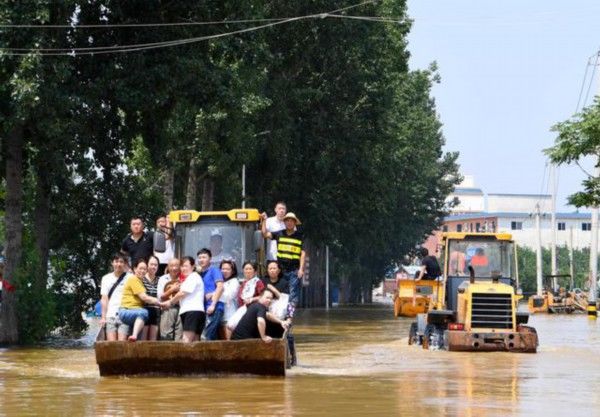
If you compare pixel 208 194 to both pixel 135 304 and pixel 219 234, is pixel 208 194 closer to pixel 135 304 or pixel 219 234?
pixel 219 234

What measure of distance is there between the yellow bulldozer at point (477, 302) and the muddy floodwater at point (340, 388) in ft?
2.14

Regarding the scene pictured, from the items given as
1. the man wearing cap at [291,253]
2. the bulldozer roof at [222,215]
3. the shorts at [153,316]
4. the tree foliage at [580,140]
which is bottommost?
the shorts at [153,316]

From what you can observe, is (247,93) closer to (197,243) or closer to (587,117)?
(587,117)

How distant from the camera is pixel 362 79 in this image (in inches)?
2736

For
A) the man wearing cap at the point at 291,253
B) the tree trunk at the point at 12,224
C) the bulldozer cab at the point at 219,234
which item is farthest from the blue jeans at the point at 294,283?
the tree trunk at the point at 12,224

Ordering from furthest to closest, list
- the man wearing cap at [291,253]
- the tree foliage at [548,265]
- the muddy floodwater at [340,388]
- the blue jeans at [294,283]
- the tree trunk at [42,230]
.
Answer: the tree foliage at [548,265]
the tree trunk at [42,230]
the man wearing cap at [291,253]
the blue jeans at [294,283]
the muddy floodwater at [340,388]

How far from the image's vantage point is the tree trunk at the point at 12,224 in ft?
119

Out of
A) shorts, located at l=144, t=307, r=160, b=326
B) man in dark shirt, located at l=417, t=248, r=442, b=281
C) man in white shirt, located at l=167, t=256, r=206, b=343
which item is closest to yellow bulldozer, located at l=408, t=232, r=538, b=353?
man in dark shirt, located at l=417, t=248, r=442, b=281

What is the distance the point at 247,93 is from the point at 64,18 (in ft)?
63.7

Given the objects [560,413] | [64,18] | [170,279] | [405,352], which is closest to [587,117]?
[405,352]

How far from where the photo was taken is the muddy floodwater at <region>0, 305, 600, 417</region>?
723 inches

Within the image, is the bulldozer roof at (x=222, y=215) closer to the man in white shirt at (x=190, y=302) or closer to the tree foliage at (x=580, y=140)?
the man in white shirt at (x=190, y=302)

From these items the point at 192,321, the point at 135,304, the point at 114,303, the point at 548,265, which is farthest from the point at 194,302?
the point at 548,265

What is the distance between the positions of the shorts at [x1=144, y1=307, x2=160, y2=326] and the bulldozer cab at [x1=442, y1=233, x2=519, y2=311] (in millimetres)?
11227
